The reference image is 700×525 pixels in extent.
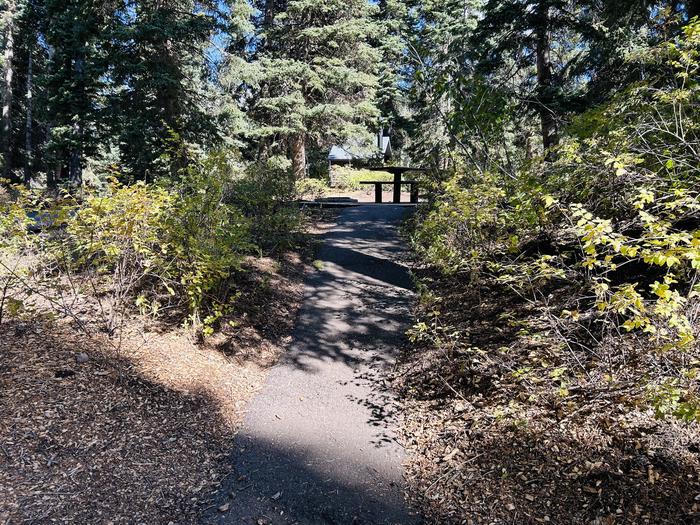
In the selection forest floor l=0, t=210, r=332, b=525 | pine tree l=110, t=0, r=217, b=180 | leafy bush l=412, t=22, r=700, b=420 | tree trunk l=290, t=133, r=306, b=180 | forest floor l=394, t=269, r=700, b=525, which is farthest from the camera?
tree trunk l=290, t=133, r=306, b=180

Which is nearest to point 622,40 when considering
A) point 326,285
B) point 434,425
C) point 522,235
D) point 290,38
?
point 522,235

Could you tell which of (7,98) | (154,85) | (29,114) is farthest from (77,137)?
(7,98)

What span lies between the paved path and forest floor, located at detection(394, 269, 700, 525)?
326 mm

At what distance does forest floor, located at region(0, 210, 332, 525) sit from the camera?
2.61 metres

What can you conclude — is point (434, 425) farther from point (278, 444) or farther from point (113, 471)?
point (113, 471)

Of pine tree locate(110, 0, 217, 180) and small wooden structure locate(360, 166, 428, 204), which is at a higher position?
pine tree locate(110, 0, 217, 180)

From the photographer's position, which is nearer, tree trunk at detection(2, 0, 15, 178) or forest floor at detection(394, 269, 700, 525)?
forest floor at detection(394, 269, 700, 525)

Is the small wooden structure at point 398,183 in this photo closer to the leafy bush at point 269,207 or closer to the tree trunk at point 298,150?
the tree trunk at point 298,150

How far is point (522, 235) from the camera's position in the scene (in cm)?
539

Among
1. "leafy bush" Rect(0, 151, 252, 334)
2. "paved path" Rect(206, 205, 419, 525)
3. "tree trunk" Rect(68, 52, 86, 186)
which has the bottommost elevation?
"paved path" Rect(206, 205, 419, 525)

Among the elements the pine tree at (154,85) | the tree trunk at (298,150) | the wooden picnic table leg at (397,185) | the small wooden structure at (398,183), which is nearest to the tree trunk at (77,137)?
the pine tree at (154,85)

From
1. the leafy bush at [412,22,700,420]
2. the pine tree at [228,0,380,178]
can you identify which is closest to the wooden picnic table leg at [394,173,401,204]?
the pine tree at [228,0,380,178]

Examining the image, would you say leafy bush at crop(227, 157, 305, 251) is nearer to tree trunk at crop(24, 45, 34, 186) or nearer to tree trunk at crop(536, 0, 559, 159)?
tree trunk at crop(536, 0, 559, 159)

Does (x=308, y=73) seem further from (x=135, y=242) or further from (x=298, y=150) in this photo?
(x=135, y=242)
